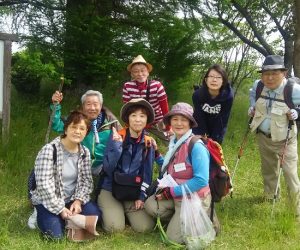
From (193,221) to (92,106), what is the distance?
5.71 ft

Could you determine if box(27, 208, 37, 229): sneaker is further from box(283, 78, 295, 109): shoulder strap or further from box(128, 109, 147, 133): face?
box(283, 78, 295, 109): shoulder strap

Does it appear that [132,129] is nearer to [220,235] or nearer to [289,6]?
[220,235]

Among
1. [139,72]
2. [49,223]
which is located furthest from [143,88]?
[49,223]

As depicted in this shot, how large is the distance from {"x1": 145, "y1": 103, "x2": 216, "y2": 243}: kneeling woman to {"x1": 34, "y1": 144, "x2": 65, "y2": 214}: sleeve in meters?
0.97

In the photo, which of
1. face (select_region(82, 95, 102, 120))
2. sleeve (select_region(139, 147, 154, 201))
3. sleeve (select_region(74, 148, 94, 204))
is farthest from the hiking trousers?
sleeve (select_region(74, 148, 94, 204))

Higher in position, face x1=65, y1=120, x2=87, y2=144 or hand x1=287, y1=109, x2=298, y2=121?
hand x1=287, y1=109, x2=298, y2=121

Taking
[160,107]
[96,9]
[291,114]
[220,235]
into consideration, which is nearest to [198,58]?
[96,9]

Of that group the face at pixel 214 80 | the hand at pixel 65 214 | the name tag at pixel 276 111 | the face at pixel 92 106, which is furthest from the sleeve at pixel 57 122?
the name tag at pixel 276 111

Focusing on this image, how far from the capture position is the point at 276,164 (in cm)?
538

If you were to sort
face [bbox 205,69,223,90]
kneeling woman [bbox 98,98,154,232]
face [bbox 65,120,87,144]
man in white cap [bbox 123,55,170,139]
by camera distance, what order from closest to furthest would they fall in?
face [bbox 65,120,87,144] → kneeling woman [bbox 98,98,154,232] → face [bbox 205,69,223,90] → man in white cap [bbox 123,55,170,139]

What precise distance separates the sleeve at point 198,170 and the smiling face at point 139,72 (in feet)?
4.82

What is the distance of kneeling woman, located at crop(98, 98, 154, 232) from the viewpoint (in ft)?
14.6

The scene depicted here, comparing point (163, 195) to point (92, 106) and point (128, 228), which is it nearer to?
point (128, 228)

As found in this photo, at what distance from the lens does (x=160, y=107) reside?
5.40 m
